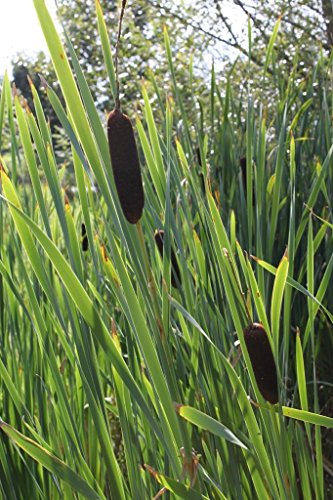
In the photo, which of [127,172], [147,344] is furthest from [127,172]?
[147,344]

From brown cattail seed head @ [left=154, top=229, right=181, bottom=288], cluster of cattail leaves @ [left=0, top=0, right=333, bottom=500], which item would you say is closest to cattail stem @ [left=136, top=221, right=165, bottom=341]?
cluster of cattail leaves @ [left=0, top=0, right=333, bottom=500]

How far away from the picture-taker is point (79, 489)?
68 centimetres

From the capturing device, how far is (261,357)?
628 millimetres

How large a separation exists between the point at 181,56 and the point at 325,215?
295 centimetres

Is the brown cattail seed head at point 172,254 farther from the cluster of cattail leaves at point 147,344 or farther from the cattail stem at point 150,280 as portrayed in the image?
the cattail stem at point 150,280

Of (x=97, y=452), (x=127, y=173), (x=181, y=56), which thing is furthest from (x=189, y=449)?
(x=181, y=56)

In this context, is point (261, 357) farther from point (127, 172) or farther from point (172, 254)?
point (172, 254)

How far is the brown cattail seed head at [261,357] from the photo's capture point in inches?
24.7

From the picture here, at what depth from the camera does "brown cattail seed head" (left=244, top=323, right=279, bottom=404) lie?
0.63 metres

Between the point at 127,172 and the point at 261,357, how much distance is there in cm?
18

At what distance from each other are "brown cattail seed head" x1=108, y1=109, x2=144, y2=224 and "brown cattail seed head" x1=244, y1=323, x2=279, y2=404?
0.14m

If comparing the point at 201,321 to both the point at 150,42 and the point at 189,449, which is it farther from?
the point at 150,42

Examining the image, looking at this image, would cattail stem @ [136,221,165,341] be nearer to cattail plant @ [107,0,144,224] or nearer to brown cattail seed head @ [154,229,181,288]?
cattail plant @ [107,0,144,224]

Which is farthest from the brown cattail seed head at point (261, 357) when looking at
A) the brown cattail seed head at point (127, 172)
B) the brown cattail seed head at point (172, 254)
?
the brown cattail seed head at point (172, 254)
